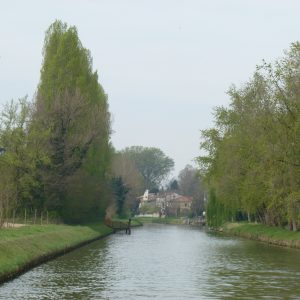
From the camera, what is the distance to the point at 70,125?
7288 centimetres

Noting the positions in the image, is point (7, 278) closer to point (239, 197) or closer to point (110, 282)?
point (110, 282)

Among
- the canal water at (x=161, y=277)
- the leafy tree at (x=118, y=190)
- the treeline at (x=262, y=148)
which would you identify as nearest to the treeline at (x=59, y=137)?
the treeline at (x=262, y=148)

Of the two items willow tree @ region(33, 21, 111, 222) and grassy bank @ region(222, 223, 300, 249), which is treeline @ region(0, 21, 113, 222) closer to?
willow tree @ region(33, 21, 111, 222)

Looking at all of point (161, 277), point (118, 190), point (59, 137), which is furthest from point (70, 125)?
point (118, 190)

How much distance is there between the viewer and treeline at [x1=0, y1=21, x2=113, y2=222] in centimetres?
6844

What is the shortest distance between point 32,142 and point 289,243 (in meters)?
27.8

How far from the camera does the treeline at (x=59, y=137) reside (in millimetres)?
68438

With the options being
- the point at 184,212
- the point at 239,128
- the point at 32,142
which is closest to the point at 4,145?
the point at 32,142

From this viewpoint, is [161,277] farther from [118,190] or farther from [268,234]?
[118,190]

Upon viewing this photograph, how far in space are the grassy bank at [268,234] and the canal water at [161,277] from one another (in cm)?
940

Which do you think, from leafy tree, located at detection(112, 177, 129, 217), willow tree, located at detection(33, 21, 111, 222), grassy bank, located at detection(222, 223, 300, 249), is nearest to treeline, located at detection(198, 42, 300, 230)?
grassy bank, located at detection(222, 223, 300, 249)

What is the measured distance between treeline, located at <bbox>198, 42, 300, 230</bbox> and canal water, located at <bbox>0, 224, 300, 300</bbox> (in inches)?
254

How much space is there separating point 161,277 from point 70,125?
140 ft

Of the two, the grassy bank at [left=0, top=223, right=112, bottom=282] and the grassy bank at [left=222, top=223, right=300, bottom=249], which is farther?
the grassy bank at [left=222, top=223, right=300, bottom=249]
